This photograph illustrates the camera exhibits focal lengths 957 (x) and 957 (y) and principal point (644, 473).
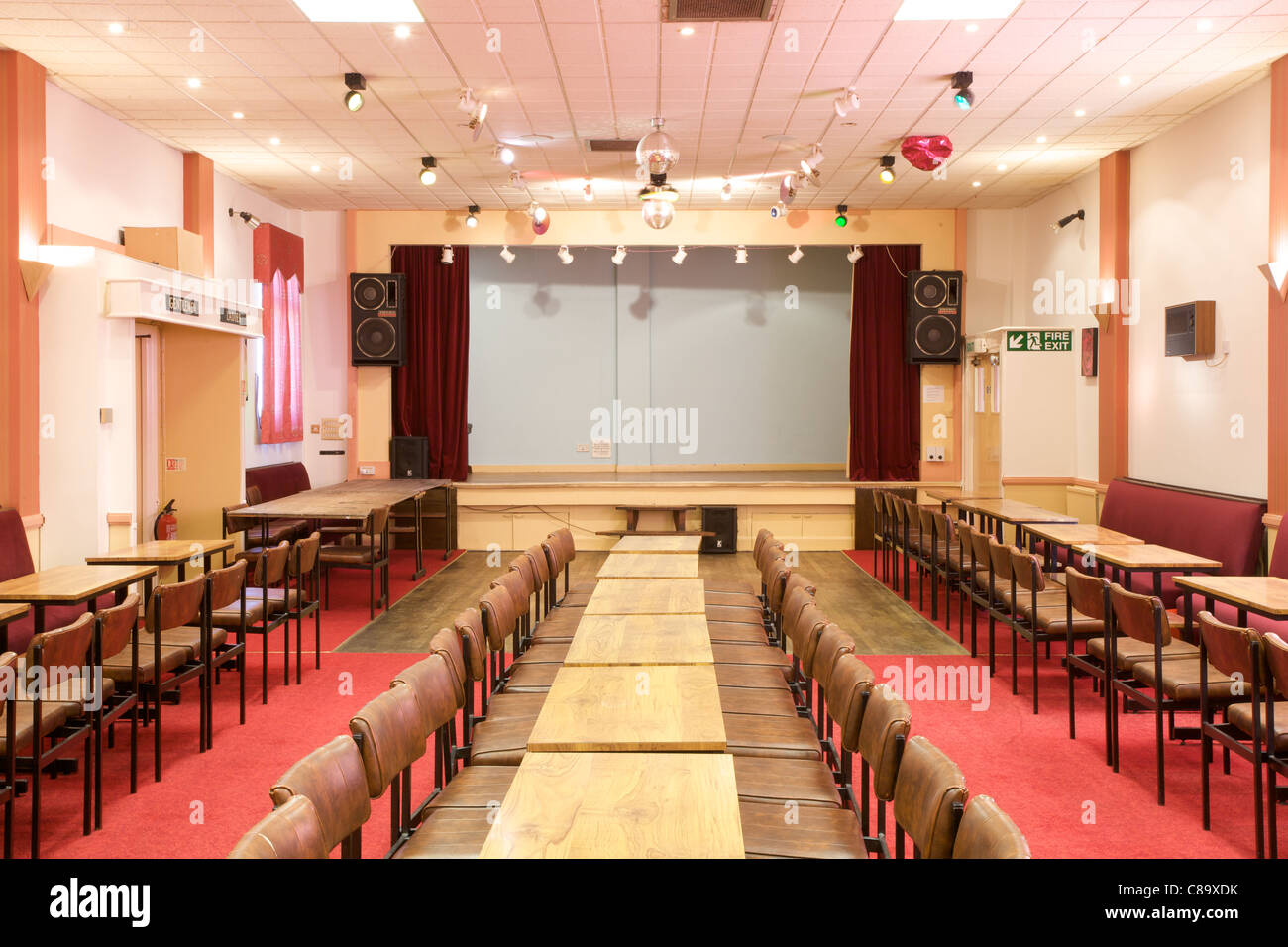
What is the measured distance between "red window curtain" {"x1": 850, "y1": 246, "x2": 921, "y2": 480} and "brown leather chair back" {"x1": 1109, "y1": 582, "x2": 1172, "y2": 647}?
688 centimetres

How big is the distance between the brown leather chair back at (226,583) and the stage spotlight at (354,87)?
3202 millimetres

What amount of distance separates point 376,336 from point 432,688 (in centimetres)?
834

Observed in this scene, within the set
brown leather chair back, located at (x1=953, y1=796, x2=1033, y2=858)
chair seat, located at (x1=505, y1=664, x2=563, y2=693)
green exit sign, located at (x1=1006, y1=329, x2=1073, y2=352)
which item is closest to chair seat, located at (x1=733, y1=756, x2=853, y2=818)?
brown leather chair back, located at (x1=953, y1=796, x2=1033, y2=858)

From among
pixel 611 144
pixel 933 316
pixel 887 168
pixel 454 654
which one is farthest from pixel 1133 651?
pixel 933 316

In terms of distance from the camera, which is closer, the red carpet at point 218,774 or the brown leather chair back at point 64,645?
the brown leather chair back at point 64,645

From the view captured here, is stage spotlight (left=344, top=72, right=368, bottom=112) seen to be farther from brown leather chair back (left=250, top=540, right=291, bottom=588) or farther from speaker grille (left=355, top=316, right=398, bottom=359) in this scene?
speaker grille (left=355, top=316, right=398, bottom=359)

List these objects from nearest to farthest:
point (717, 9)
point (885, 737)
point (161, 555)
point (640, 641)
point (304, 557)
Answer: point (885, 737), point (640, 641), point (717, 9), point (161, 555), point (304, 557)

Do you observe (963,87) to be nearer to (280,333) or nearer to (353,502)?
(353,502)

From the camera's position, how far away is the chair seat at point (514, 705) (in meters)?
3.59

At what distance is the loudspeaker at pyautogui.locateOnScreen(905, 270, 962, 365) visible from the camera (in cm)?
1062

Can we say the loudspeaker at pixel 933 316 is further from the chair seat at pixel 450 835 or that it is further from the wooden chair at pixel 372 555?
the chair seat at pixel 450 835

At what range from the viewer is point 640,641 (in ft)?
11.7

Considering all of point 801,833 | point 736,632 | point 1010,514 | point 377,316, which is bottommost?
point 801,833

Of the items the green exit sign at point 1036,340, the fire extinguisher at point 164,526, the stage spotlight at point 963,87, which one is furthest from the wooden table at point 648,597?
the green exit sign at point 1036,340
